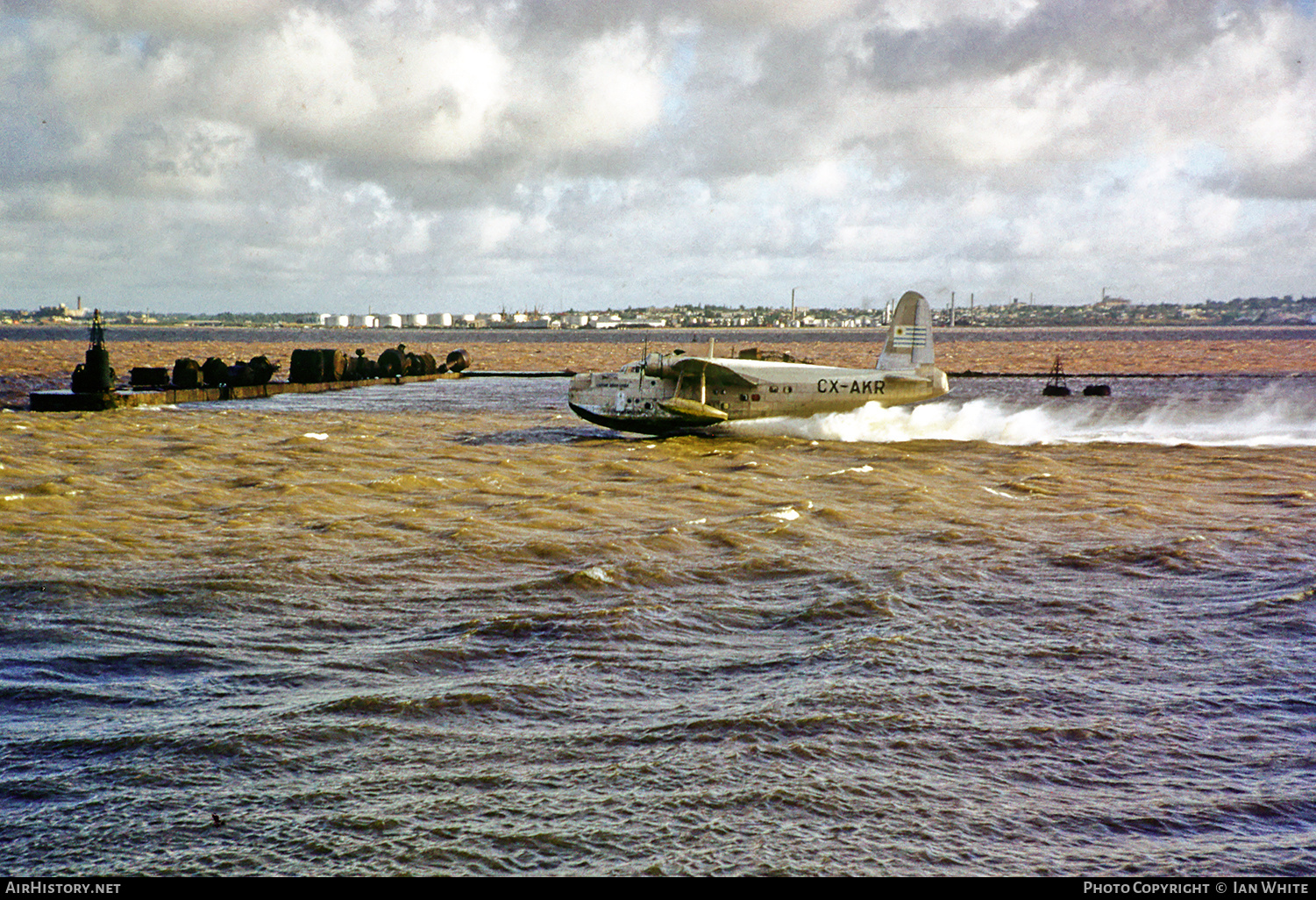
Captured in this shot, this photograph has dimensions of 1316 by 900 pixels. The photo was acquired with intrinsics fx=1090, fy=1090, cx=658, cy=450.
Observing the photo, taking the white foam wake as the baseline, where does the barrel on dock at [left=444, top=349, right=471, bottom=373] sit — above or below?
above

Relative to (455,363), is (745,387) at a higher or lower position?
lower

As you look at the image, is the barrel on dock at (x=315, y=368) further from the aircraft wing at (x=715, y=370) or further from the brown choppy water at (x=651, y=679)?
the brown choppy water at (x=651, y=679)

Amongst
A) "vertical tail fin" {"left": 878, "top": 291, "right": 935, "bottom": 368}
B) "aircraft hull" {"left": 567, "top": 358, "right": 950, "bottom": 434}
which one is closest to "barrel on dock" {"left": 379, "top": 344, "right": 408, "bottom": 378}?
"aircraft hull" {"left": 567, "top": 358, "right": 950, "bottom": 434}

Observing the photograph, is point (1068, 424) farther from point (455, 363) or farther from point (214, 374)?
point (455, 363)

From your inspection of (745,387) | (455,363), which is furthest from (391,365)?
(745,387)

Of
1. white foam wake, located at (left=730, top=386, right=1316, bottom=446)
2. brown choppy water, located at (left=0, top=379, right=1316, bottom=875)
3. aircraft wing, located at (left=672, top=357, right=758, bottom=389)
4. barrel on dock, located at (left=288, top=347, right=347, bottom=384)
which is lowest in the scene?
brown choppy water, located at (left=0, top=379, right=1316, bottom=875)

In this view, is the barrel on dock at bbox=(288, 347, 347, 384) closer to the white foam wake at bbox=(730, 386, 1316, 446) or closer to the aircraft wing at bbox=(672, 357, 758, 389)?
the white foam wake at bbox=(730, 386, 1316, 446)
